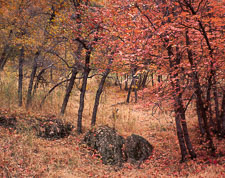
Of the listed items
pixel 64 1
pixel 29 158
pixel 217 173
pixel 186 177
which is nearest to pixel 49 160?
pixel 29 158

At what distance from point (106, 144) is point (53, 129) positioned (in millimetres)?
2445

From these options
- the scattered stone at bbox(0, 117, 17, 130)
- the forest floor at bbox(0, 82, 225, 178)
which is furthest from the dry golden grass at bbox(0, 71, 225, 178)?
the scattered stone at bbox(0, 117, 17, 130)

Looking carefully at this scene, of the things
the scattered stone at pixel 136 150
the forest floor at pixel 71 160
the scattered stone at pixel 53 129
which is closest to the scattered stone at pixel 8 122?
the forest floor at pixel 71 160

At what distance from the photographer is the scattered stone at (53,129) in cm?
780

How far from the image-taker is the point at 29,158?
221 inches

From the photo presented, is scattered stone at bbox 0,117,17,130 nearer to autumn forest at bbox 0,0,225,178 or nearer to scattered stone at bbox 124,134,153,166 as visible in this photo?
autumn forest at bbox 0,0,225,178

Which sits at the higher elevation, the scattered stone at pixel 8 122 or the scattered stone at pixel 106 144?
the scattered stone at pixel 8 122

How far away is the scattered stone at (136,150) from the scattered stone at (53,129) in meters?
2.85

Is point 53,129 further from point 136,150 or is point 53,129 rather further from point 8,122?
point 136,150

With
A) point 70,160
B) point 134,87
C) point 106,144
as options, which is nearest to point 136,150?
point 106,144

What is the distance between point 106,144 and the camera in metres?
7.75

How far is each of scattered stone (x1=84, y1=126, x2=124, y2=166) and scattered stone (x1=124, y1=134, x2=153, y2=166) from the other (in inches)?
11.9

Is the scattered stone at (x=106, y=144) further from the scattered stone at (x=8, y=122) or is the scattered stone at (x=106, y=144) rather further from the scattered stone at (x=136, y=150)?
the scattered stone at (x=8, y=122)

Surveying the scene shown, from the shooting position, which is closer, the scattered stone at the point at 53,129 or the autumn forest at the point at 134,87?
the autumn forest at the point at 134,87
